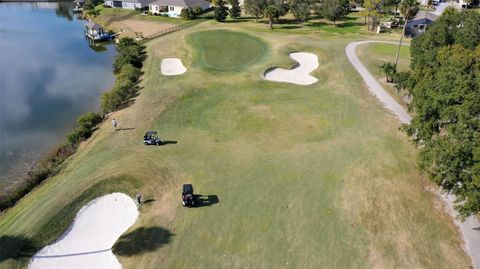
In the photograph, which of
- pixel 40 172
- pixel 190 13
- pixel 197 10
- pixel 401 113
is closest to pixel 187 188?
pixel 40 172

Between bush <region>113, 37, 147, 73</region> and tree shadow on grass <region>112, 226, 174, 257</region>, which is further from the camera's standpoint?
bush <region>113, 37, 147, 73</region>

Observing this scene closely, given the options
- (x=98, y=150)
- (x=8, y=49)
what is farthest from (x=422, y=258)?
(x=8, y=49)

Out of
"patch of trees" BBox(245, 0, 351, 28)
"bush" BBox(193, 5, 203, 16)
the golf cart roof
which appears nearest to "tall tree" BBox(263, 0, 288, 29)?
"patch of trees" BBox(245, 0, 351, 28)

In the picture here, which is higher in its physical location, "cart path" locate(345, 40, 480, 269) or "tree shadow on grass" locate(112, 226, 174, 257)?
"cart path" locate(345, 40, 480, 269)

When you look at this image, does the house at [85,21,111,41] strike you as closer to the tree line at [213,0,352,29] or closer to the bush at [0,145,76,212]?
the tree line at [213,0,352,29]

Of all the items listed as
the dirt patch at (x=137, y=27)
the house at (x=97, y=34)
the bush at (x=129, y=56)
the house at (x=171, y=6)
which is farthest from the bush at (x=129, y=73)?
the house at (x=171, y=6)

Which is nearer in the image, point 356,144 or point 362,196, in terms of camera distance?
point 362,196

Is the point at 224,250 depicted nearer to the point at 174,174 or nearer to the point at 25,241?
the point at 174,174
